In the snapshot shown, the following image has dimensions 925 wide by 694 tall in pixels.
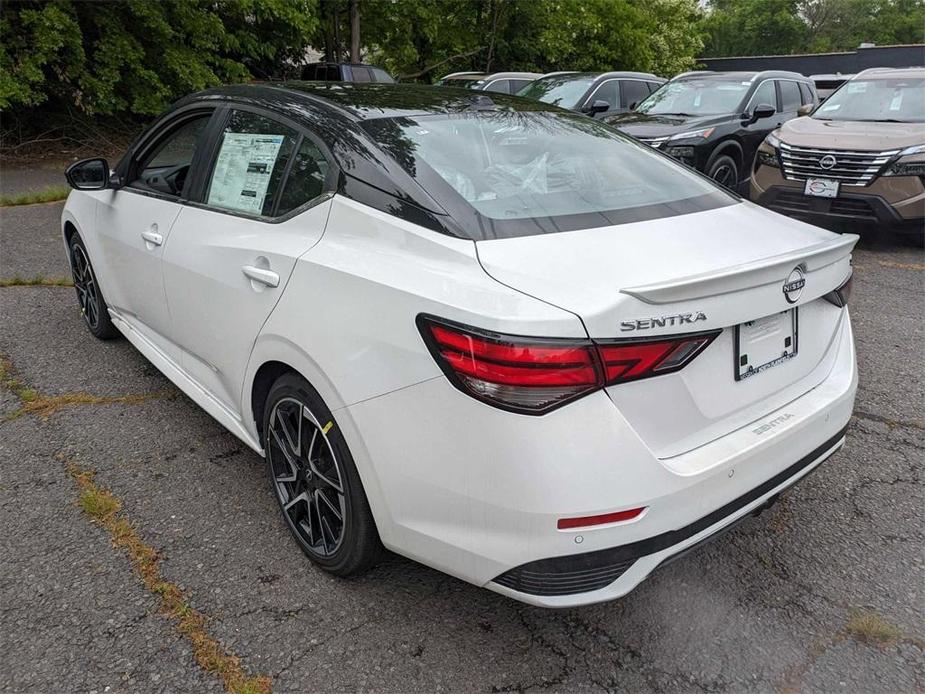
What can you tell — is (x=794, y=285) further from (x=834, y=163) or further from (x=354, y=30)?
(x=354, y=30)

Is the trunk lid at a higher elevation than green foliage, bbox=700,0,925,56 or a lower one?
lower

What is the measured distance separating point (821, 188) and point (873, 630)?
5444 millimetres

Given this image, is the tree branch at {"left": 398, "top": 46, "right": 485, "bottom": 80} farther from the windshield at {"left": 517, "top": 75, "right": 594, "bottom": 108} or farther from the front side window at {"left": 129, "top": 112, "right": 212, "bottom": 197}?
the front side window at {"left": 129, "top": 112, "right": 212, "bottom": 197}

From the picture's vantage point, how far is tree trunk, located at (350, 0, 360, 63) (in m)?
16.9

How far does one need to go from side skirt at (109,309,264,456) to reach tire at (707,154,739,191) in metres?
6.38

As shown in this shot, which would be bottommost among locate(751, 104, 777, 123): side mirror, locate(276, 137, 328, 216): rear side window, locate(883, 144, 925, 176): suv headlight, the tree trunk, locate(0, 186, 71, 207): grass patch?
locate(0, 186, 71, 207): grass patch

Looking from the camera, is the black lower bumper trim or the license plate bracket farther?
the license plate bracket

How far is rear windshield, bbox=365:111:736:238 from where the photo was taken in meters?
2.21

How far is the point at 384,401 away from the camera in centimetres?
198

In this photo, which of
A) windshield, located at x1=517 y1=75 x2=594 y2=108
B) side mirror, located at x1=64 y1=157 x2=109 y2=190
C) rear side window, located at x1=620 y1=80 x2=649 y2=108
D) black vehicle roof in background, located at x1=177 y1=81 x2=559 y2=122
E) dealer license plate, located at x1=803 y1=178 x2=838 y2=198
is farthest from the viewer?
rear side window, located at x1=620 y1=80 x2=649 y2=108

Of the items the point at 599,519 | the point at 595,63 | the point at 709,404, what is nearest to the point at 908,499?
the point at 709,404

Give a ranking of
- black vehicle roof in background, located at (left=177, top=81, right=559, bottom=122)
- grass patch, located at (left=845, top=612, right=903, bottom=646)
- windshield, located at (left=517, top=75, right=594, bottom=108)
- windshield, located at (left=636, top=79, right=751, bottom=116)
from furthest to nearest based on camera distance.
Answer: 1. windshield, located at (left=517, top=75, right=594, bottom=108)
2. windshield, located at (left=636, top=79, right=751, bottom=116)
3. black vehicle roof in background, located at (left=177, top=81, right=559, bottom=122)
4. grass patch, located at (left=845, top=612, right=903, bottom=646)

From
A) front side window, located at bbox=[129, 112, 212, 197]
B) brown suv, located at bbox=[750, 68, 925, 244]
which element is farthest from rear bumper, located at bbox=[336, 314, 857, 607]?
brown suv, located at bbox=[750, 68, 925, 244]

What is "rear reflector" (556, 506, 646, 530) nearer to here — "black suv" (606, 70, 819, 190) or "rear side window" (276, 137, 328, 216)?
"rear side window" (276, 137, 328, 216)
